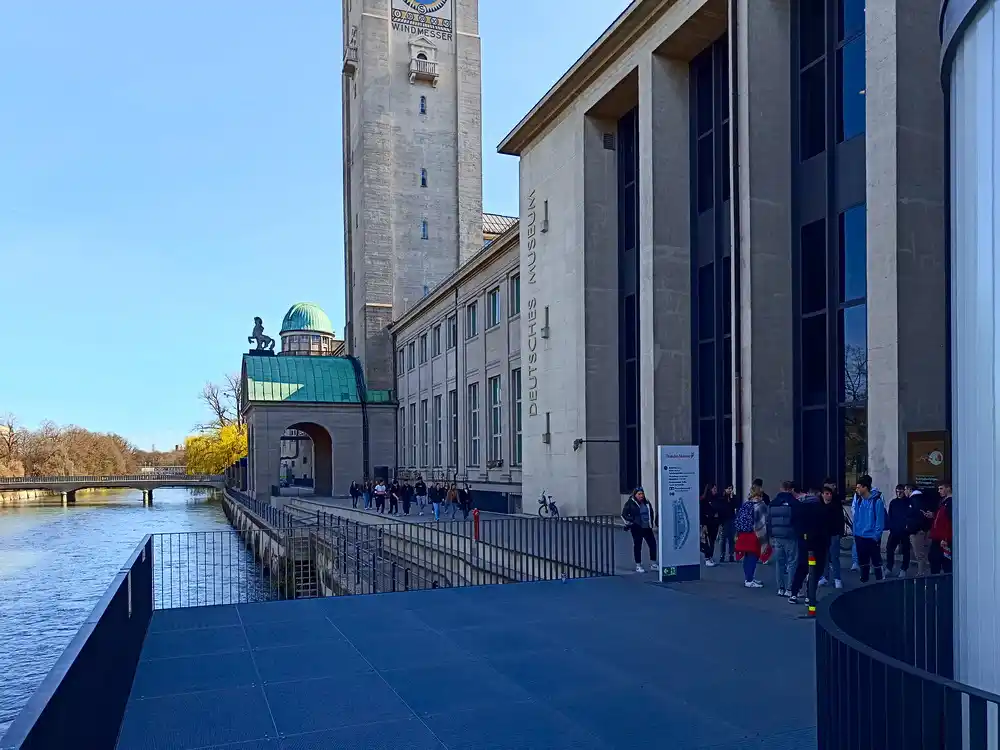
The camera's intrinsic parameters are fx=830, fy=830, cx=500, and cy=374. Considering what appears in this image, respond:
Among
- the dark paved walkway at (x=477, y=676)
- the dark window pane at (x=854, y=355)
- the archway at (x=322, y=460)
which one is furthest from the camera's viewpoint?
the archway at (x=322, y=460)

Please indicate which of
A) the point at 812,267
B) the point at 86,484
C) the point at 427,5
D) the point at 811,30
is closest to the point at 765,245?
the point at 812,267

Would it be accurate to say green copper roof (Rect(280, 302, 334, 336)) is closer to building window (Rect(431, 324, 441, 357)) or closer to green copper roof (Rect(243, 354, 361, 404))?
green copper roof (Rect(243, 354, 361, 404))

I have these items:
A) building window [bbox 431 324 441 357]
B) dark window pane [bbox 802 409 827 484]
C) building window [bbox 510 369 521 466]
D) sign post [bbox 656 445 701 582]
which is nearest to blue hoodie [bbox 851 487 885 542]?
sign post [bbox 656 445 701 582]

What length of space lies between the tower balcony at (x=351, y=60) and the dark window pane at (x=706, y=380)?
45126mm

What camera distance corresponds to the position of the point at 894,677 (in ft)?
12.3

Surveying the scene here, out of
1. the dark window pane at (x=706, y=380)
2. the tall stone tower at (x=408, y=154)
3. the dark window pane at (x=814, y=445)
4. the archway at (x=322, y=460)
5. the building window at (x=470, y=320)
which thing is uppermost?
the tall stone tower at (x=408, y=154)

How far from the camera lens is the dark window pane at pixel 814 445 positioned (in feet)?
59.1

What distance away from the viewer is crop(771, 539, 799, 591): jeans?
470 inches

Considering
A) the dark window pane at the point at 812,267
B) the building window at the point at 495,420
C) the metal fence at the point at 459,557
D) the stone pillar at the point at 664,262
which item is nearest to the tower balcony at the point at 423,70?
the building window at the point at 495,420

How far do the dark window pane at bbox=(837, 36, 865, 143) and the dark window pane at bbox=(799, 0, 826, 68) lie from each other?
39.0 inches

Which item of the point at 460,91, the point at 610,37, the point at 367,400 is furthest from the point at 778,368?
the point at 460,91

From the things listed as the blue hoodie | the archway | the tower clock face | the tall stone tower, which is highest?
the tower clock face

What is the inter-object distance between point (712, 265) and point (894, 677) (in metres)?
18.9

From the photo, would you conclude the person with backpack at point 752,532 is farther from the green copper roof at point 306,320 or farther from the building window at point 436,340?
the green copper roof at point 306,320
